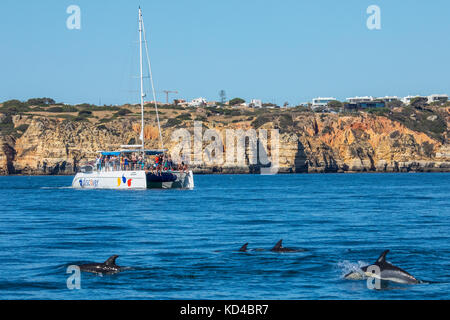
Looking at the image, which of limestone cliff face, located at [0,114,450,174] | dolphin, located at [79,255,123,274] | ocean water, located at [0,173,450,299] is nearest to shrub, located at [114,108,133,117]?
limestone cliff face, located at [0,114,450,174]

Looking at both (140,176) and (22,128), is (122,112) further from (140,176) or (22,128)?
(140,176)

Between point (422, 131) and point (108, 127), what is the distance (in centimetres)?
7713

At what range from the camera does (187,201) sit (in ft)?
177

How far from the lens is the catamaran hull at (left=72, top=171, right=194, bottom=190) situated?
7112cm

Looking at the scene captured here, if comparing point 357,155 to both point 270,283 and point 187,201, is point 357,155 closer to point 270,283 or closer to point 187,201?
point 187,201

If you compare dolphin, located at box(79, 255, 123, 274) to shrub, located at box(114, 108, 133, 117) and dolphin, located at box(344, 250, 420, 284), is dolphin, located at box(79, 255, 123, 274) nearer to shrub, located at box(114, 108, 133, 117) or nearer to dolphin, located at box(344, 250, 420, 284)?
dolphin, located at box(344, 250, 420, 284)

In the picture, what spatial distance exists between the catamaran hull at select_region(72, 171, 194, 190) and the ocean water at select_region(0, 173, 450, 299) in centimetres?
2376

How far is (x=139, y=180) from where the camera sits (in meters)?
71.1

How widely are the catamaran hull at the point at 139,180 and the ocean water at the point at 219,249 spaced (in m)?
23.8

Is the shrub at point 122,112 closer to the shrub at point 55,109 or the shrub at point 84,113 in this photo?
the shrub at point 84,113

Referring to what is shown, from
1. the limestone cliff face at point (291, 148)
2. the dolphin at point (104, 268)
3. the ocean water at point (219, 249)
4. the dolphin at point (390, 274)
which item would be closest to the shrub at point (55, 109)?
the limestone cliff face at point (291, 148)

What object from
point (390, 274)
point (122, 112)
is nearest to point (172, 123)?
point (122, 112)

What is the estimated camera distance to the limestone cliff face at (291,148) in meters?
141
